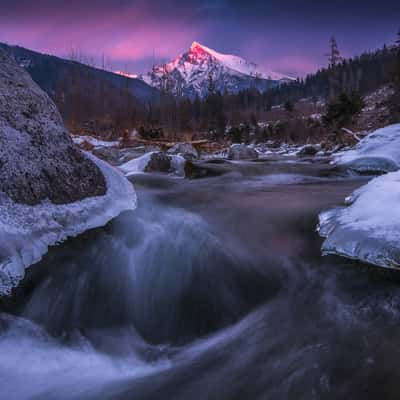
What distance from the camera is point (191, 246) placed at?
10.3 feet

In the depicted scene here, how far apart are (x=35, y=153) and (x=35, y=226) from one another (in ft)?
2.80

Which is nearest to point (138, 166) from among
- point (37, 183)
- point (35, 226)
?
point (37, 183)

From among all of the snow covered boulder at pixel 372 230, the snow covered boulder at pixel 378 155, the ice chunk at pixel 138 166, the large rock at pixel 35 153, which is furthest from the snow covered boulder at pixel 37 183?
the snow covered boulder at pixel 378 155

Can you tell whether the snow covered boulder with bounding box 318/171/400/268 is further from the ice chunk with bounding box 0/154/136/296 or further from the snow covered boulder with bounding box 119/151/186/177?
the snow covered boulder with bounding box 119/151/186/177

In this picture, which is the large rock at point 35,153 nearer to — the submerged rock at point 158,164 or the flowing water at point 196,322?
the flowing water at point 196,322

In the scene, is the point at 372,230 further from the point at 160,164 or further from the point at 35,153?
the point at 160,164

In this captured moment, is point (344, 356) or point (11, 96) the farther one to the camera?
point (11, 96)

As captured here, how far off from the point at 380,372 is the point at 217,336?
3.42 ft

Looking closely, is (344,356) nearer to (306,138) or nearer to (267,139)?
(306,138)

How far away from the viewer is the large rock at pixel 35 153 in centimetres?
255

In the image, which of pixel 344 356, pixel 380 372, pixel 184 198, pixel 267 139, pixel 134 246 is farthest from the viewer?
pixel 267 139

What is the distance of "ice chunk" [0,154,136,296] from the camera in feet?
6.82

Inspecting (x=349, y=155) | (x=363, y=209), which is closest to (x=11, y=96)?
(x=363, y=209)

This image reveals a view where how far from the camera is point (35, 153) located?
284 centimetres
